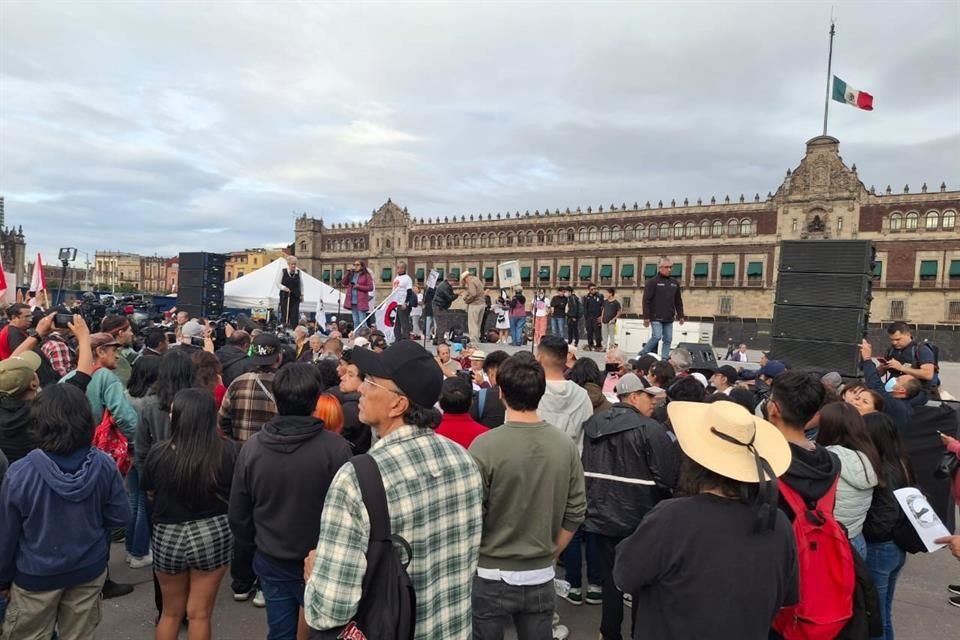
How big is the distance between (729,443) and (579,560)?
267cm

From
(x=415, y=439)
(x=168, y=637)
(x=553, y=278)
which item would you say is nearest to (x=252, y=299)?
(x=168, y=637)

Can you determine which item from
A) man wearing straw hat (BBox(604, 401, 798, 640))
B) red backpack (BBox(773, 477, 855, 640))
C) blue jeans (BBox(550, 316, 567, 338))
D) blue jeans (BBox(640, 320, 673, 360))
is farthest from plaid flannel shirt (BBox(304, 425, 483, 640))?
blue jeans (BBox(550, 316, 567, 338))

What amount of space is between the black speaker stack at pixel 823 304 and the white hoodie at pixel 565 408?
18.9 ft

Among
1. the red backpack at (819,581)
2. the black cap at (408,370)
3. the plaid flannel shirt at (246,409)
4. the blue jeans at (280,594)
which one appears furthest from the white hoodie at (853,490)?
the plaid flannel shirt at (246,409)

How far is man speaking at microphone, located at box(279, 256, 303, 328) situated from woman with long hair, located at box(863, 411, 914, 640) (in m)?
10.8

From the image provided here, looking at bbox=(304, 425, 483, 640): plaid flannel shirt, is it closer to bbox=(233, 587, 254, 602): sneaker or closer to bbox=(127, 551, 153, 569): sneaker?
bbox=(233, 587, 254, 602): sneaker

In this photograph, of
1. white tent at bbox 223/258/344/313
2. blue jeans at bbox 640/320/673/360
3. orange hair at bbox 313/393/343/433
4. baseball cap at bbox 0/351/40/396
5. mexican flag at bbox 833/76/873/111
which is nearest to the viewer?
baseball cap at bbox 0/351/40/396

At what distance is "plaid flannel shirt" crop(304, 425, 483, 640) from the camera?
1718mm

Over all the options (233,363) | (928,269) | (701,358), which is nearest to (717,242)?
(928,269)

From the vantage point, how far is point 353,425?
4.28 meters

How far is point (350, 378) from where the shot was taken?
4391 mm

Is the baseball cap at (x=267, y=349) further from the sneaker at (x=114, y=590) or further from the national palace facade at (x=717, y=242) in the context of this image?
the national palace facade at (x=717, y=242)

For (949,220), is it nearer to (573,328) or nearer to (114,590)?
(573,328)

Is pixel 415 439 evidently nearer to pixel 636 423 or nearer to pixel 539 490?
pixel 539 490
